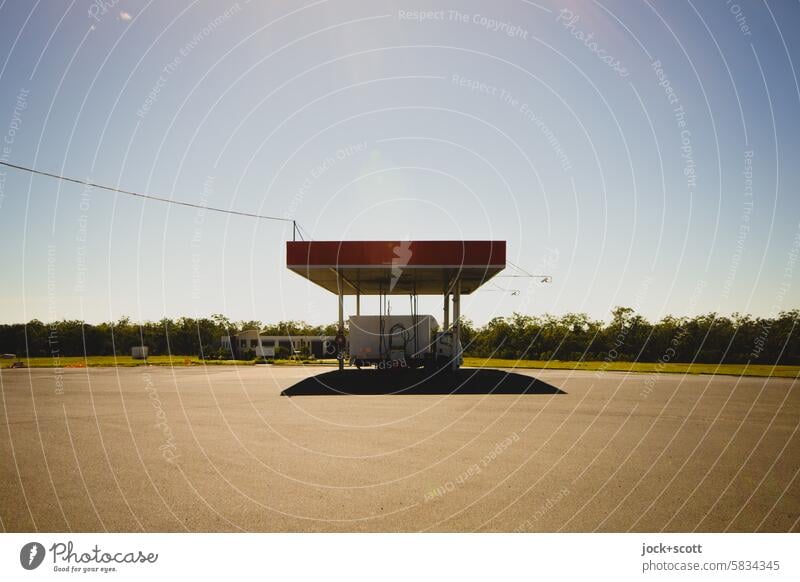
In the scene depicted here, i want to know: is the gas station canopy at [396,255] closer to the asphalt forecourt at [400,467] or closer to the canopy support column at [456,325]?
the canopy support column at [456,325]

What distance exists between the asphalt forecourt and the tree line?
34888 millimetres

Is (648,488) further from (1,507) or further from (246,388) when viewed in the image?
(246,388)

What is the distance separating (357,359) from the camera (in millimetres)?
27047

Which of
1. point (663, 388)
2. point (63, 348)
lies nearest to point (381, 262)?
point (663, 388)

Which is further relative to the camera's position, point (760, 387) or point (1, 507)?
point (760, 387)

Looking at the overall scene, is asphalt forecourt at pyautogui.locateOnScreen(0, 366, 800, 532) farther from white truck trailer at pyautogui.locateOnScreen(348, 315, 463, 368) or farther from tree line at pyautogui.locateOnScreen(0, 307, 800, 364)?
tree line at pyautogui.locateOnScreen(0, 307, 800, 364)

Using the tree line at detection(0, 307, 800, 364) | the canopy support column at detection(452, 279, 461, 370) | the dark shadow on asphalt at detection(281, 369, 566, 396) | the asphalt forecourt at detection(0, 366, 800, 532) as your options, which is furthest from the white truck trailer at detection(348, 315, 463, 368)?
the tree line at detection(0, 307, 800, 364)

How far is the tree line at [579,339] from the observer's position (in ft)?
180

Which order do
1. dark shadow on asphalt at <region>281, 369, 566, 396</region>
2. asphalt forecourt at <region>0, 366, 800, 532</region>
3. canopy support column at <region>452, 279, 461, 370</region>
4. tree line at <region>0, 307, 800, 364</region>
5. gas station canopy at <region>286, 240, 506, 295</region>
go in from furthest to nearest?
tree line at <region>0, 307, 800, 364</region>
canopy support column at <region>452, 279, 461, 370</region>
gas station canopy at <region>286, 240, 506, 295</region>
dark shadow on asphalt at <region>281, 369, 566, 396</region>
asphalt forecourt at <region>0, 366, 800, 532</region>

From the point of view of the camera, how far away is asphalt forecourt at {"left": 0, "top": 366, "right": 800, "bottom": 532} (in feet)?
16.8

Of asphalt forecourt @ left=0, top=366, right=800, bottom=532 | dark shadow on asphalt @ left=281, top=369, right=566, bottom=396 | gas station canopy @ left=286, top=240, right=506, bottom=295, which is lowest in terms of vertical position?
dark shadow on asphalt @ left=281, top=369, right=566, bottom=396

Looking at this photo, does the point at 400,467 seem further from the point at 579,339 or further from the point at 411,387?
the point at 579,339

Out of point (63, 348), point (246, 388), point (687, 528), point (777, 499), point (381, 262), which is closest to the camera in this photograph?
point (687, 528)

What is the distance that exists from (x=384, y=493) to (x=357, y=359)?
70.1 ft
